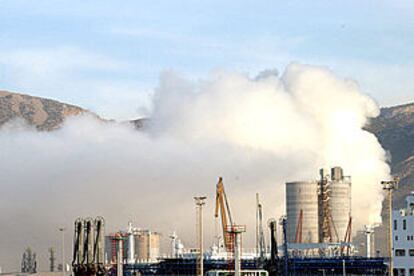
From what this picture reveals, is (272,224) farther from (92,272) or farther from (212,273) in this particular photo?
→ (92,272)

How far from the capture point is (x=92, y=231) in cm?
17662

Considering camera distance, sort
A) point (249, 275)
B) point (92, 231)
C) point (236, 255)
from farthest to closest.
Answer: point (249, 275), point (92, 231), point (236, 255)

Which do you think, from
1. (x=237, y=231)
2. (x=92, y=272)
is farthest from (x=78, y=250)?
(x=237, y=231)

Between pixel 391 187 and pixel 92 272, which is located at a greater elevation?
pixel 391 187

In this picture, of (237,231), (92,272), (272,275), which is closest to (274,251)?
(272,275)

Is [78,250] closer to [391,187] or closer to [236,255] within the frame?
[236,255]

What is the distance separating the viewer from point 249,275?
191 m

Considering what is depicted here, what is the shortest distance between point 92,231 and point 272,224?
35.8 meters

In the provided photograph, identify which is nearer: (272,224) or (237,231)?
(237,231)

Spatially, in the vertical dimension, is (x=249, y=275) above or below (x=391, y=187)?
below

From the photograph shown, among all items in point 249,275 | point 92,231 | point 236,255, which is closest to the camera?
point 236,255

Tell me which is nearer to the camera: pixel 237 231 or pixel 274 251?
pixel 237 231

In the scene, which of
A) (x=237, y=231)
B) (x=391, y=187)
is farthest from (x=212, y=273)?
(x=391, y=187)

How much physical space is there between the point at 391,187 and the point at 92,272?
4493cm
